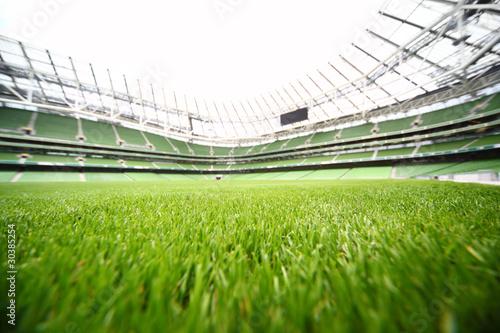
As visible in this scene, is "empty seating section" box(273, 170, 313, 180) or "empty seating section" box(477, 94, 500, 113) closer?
"empty seating section" box(477, 94, 500, 113)

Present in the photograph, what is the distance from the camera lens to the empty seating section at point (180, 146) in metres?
27.8

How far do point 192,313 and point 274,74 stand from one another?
21.4 metres

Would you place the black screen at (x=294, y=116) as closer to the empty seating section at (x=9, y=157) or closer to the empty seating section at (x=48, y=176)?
the empty seating section at (x=48, y=176)

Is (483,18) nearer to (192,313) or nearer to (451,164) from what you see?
(451,164)

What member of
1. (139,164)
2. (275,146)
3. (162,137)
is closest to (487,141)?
(275,146)

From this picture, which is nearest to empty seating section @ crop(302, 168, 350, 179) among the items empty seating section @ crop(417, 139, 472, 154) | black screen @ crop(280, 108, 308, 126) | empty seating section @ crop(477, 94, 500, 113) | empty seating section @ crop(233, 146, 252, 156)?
empty seating section @ crop(417, 139, 472, 154)

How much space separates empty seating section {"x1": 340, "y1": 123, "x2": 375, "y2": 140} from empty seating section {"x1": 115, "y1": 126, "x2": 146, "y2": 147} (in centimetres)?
2808

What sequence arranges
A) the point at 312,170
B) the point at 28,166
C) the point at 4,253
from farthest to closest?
the point at 312,170 → the point at 28,166 → the point at 4,253

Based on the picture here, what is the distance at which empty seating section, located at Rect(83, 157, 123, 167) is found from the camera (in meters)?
18.9

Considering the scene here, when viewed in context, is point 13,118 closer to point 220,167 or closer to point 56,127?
point 56,127

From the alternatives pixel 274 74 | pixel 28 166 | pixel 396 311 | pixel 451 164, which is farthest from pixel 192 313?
pixel 28 166

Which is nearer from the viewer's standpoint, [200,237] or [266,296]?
[266,296]

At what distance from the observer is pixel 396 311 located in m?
0.29

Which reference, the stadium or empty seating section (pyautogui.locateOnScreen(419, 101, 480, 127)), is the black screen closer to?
the stadium
